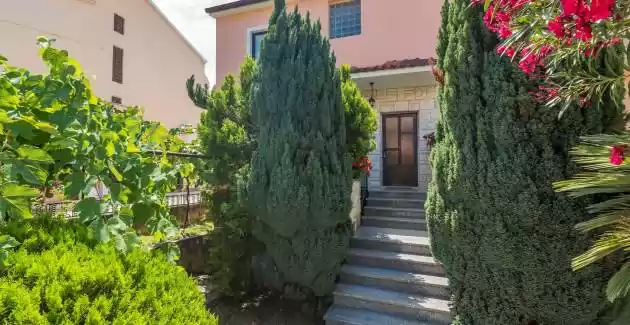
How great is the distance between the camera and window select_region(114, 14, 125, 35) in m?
15.9

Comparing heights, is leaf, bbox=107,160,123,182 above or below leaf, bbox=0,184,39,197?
above

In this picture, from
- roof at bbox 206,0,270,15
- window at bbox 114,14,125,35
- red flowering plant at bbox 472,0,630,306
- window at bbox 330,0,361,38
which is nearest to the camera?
red flowering plant at bbox 472,0,630,306

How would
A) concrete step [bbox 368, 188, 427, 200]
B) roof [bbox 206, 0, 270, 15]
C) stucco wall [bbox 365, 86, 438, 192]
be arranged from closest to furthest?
1. concrete step [bbox 368, 188, 427, 200]
2. stucco wall [bbox 365, 86, 438, 192]
3. roof [bbox 206, 0, 270, 15]

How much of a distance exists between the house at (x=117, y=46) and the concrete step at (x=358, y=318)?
11357 mm

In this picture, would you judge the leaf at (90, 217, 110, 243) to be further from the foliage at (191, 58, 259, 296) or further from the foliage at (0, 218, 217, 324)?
the foliage at (191, 58, 259, 296)

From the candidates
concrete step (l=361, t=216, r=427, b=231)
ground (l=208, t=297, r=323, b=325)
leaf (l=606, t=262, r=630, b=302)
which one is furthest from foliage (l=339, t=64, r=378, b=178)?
leaf (l=606, t=262, r=630, b=302)

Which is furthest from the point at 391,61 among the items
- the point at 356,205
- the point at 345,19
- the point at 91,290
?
the point at 91,290

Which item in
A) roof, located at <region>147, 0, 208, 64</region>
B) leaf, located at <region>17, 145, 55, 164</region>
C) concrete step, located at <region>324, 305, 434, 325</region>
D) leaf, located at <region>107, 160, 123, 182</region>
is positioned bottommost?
concrete step, located at <region>324, 305, 434, 325</region>

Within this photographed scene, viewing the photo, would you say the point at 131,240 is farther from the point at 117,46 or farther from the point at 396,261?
the point at 117,46

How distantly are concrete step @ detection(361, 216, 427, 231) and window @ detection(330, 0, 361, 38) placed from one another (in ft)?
19.6

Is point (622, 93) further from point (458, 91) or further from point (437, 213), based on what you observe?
point (437, 213)

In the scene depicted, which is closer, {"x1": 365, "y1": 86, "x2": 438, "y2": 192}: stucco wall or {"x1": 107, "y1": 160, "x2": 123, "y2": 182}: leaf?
{"x1": 107, "y1": 160, "x2": 123, "y2": 182}: leaf

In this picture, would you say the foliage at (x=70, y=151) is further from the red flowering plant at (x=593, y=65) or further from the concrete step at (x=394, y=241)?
the concrete step at (x=394, y=241)

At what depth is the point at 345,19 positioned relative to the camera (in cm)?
1024
